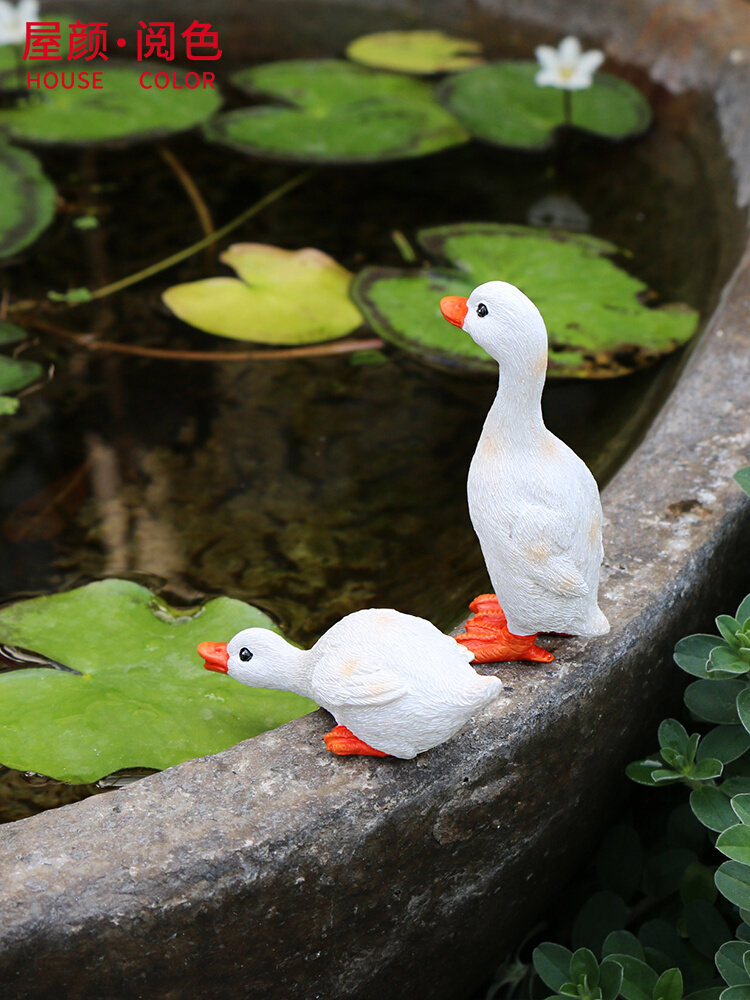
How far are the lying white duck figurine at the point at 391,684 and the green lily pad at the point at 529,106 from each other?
2.01 m

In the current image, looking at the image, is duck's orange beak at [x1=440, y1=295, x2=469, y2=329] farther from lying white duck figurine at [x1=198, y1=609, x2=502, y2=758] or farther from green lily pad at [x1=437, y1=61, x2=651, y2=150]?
green lily pad at [x1=437, y1=61, x2=651, y2=150]

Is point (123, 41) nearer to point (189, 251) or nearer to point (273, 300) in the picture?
point (189, 251)

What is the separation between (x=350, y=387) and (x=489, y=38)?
Answer: 71.8 inches

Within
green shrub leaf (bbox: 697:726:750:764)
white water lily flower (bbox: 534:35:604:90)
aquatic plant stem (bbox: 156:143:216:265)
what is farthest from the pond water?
green shrub leaf (bbox: 697:726:750:764)

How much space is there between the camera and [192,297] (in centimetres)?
218

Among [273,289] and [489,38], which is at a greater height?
[489,38]

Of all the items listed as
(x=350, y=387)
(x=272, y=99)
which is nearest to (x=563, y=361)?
(x=350, y=387)

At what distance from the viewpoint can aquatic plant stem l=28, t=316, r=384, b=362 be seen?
6.82 feet

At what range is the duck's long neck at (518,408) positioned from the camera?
1.08 metres

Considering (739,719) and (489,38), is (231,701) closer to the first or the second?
(739,719)

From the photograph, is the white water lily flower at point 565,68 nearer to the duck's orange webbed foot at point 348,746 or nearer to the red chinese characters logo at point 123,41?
the red chinese characters logo at point 123,41

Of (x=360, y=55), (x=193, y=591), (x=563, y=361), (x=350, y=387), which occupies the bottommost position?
(x=193, y=591)

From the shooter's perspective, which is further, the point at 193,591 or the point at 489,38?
the point at 489,38

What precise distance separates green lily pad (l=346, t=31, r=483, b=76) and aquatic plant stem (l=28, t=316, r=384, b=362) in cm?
138
